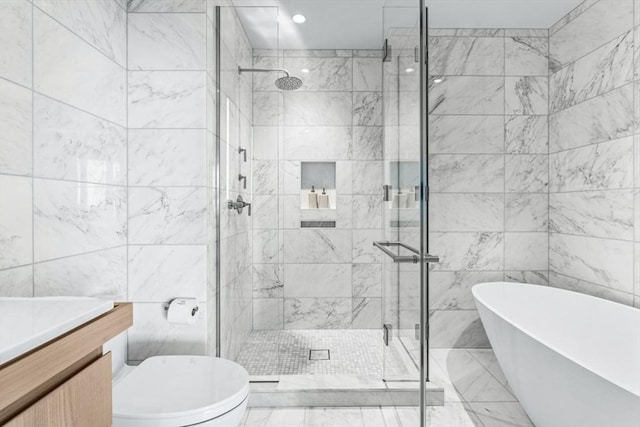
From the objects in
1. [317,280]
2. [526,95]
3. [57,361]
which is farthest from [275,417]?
[526,95]

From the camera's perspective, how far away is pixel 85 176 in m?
1.53

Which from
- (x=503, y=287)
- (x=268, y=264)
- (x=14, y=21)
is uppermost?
(x=14, y=21)

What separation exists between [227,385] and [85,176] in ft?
3.75

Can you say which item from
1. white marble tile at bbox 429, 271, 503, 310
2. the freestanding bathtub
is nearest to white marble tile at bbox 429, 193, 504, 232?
white marble tile at bbox 429, 271, 503, 310

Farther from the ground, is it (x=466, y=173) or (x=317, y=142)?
(x=317, y=142)

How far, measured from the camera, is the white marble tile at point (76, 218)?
4.22 ft

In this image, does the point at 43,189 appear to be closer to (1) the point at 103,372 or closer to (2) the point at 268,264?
(1) the point at 103,372

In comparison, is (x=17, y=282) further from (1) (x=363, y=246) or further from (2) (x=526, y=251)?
(2) (x=526, y=251)

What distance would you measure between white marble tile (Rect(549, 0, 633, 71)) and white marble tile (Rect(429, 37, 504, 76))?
1.23 feet

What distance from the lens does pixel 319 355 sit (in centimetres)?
229

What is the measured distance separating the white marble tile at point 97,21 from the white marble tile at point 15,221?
0.69 metres

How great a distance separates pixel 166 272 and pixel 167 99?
38.3 inches

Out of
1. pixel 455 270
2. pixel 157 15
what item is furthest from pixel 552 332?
pixel 157 15

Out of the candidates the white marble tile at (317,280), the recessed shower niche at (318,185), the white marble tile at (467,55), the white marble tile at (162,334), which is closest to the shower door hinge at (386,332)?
the white marble tile at (317,280)
